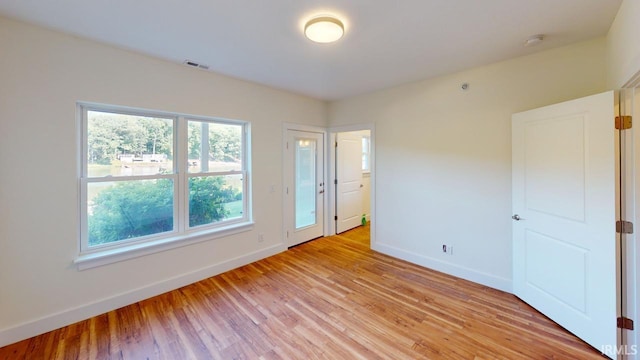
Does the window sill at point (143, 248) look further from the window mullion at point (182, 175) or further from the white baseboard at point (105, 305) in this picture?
the white baseboard at point (105, 305)

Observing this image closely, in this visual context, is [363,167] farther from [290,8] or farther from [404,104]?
[290,8]

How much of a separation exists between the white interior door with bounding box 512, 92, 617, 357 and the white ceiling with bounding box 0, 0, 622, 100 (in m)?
0.69

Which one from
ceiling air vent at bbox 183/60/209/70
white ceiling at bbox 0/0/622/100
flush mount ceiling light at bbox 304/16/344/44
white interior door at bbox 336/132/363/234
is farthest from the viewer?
white interior door at bbox 336/132/363/234

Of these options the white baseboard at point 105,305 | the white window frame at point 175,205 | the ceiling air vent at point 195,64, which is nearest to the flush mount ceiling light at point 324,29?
the ceiling air vent at point 195,64

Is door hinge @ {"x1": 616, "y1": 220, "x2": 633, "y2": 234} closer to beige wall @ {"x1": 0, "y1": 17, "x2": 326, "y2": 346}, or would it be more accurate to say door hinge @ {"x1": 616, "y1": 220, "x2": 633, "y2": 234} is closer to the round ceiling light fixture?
the round ceiling light fixture

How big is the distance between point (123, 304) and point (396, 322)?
2.68 meters

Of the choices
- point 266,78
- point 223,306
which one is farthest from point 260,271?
point 266,78

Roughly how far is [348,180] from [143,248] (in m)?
3.52

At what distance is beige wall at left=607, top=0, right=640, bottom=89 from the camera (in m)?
1.49

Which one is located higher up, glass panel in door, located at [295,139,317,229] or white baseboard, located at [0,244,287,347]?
glass panel in door, located at [295,139,317,229]

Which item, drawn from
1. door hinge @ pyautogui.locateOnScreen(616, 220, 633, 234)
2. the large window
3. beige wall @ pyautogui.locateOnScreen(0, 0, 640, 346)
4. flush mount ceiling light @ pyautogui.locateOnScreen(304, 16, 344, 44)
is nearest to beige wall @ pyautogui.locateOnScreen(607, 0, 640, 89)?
beige wall @ pyautogui.locateOnScreen(0, 0, 640, 346)

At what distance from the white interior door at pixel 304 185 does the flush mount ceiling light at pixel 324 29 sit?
6.70ft

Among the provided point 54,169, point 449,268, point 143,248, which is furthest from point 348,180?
point 54,169

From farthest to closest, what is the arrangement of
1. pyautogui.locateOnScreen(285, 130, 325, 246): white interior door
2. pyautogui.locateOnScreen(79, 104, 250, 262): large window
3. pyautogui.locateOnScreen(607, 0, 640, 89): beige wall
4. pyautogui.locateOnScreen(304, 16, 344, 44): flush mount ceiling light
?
pyautogui.locateOnScreen(285, 130, 325, 246): white interior door, pyautogui.locateOnScreen(79, 104, 250, 262): large window, pyautogui.locateOnScreen(304, 16, 344, 44): flush mount ceiling light, pyautogui.locateOnScreen(607, 0, 640, 89): beige wall
